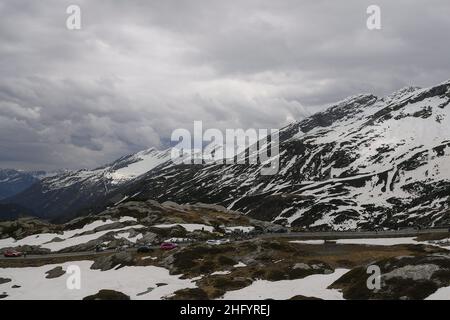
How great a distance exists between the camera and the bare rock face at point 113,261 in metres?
85.3

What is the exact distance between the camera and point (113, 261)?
8681 cm

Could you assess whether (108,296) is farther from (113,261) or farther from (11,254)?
(11,254)

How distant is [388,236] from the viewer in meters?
105

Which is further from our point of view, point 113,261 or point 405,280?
point 113,261

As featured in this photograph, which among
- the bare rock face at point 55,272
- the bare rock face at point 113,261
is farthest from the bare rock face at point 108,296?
the bare rock face at point 55,272

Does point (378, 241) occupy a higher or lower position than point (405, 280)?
lower

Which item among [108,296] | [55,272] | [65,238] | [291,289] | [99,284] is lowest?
[55,272]

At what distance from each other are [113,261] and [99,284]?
566 inches

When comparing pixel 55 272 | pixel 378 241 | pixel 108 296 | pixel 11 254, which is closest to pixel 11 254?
pixel 11 254

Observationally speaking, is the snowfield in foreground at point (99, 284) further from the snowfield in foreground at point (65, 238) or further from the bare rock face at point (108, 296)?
the snowfield in foreground at point (65, 238)

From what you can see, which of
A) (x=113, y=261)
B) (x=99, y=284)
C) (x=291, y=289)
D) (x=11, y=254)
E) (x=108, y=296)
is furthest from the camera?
(x=11, y=254)

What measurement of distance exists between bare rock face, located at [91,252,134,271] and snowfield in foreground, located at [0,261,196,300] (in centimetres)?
173

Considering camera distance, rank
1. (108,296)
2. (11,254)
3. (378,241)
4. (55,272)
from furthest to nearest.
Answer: (11,254) < (378,241) < (55,272) < (108,296)
